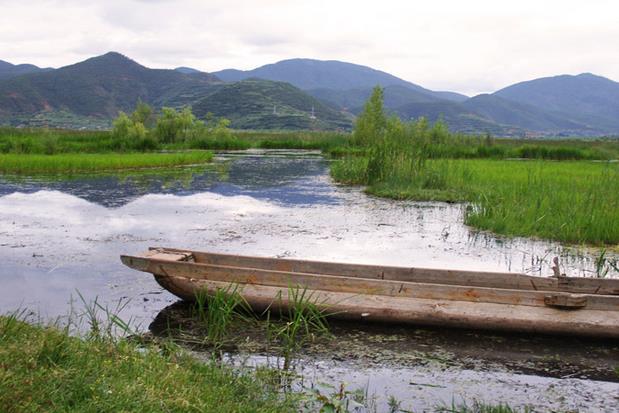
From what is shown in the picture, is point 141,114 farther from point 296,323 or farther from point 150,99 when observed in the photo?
point 150,99

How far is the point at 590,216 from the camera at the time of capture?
9328mm

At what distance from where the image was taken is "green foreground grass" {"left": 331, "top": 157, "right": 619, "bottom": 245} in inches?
358

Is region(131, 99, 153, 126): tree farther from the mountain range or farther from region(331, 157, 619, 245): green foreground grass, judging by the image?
the mountain range

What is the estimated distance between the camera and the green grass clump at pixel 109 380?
275 centimetres

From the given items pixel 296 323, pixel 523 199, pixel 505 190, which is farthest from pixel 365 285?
pixel 505 190

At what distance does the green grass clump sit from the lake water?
100cm

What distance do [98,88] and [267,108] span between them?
1312 inches

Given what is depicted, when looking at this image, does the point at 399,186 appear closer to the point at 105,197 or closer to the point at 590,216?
the point at 590,216

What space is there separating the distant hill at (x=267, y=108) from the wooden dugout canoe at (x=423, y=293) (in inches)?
3351

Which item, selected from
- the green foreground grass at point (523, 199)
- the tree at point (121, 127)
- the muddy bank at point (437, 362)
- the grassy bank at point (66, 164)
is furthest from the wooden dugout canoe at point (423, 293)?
the tree at point (121, 127)

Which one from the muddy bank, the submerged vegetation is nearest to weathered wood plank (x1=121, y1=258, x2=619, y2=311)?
the muddy bank

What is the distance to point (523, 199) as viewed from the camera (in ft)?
36.7

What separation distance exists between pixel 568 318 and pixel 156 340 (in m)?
3.36

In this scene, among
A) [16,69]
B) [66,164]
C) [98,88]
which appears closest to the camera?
[66,164]
